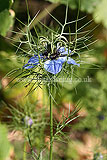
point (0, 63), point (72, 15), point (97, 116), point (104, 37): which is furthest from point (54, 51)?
point (104, 37)

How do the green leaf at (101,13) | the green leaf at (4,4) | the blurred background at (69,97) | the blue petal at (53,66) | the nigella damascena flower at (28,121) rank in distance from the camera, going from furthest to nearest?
the green leaf at (101,13) → the blurred background at (69,97) → the green leaf at (4,4) → the nigella damascena flower at (28,121) → the blue petal at (53,66)

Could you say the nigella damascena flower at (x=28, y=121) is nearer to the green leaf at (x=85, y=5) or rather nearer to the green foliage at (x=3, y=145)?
the green foliage at (x=3, y=145)

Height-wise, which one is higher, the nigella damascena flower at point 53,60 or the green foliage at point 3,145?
the nigella damascena flower at point 53,60

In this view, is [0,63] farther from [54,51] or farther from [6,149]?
[54,51]

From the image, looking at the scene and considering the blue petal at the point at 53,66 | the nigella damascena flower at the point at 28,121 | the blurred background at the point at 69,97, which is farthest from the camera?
the blurred background at the point at 69,97

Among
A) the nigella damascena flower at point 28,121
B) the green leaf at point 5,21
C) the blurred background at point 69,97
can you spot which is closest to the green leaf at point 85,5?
the blurred background at point 69,97

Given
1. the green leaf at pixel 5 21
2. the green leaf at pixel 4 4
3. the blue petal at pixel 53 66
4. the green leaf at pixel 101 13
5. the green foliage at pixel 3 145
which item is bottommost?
the green foliage at pixel 3 145
